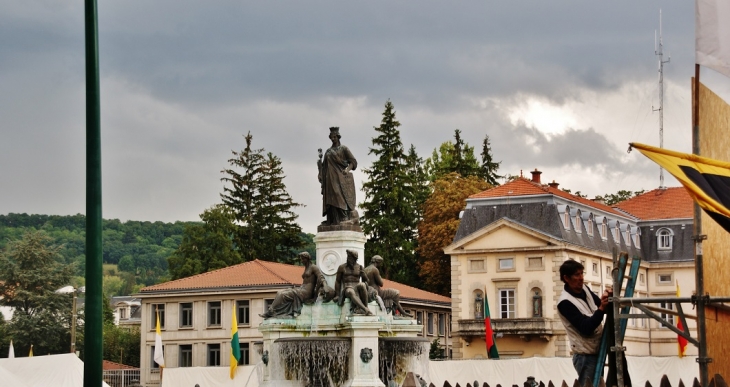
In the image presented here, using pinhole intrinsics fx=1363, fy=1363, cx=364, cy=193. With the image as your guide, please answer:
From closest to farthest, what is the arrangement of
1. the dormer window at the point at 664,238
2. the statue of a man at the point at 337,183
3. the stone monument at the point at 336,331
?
the stone monument at the point at 336,331 < the statue of a man at the point at 337,183 < the dormer window at the point at 664,238

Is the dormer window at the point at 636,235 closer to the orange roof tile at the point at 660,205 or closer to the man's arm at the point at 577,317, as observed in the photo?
the orange roof tile at the point at 660,205

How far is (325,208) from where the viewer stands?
1394 inches

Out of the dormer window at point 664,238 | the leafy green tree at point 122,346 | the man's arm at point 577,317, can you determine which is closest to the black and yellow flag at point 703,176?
the man's arm at point 577,317

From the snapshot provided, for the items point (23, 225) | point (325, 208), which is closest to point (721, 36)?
point (325, 208)

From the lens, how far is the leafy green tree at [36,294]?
8469 cm

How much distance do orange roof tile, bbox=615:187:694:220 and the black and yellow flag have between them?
2756 inches

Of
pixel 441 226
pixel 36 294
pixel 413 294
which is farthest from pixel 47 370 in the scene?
pixel 36 294

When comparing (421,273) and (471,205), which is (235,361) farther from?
(421,273)

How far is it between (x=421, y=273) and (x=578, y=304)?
71.7 metres

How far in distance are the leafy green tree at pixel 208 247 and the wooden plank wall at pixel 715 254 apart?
70440 mm

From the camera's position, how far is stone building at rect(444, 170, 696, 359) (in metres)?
71.2

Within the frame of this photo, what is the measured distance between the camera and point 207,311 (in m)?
70.1

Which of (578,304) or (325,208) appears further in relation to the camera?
(325,208)

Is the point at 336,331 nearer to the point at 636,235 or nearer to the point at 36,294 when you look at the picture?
the point at 636,235
